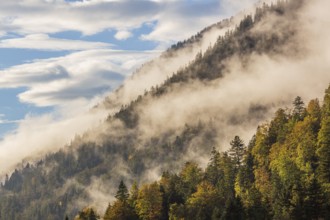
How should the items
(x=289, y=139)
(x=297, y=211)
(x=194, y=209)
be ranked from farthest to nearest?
1. (x=289, y=139)
2. (x=194, y=209)
3. (x=297, y=211)

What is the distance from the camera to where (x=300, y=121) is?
177250 millimetres

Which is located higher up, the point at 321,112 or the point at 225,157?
the point at 321,112

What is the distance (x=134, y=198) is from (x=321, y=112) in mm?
67501

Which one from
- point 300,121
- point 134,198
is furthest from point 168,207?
point 300,121

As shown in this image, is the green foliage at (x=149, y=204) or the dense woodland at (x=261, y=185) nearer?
the dense woodland at (x=261, y=185)

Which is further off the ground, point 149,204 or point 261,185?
point 261,185

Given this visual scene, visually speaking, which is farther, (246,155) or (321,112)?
(246,155)

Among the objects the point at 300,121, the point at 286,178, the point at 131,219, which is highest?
the point at 300,121

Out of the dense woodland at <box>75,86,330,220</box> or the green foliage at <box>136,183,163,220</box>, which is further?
the green foliage at <box>136,183,163,220</box>

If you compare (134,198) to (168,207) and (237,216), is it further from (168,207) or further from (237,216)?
(237,216)

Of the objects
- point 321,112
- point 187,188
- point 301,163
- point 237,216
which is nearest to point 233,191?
point 187,188

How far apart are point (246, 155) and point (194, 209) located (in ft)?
153

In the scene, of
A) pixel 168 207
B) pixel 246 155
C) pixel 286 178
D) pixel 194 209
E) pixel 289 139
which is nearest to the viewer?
pixel 286 178

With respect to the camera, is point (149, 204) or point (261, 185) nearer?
point (149, 204)
